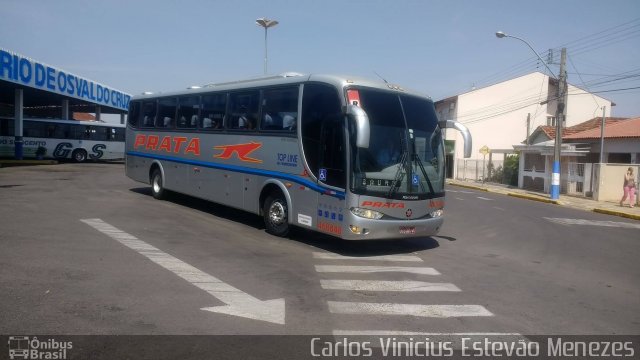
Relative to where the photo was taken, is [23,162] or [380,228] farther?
[23,162]

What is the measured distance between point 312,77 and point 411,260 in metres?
3.83

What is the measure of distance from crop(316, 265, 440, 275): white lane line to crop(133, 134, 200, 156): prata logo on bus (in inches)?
251

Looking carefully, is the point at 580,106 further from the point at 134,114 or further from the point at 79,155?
the point at 134,114

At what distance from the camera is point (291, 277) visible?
725 cm

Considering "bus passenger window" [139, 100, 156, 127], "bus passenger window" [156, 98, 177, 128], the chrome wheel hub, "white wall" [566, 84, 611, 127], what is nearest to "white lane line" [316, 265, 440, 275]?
the chrome wheel hub

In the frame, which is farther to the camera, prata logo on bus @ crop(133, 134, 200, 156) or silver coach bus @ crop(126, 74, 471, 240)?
prata logo on bus @ crop(133, 134, 200, 156)

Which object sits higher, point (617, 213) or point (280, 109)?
point (280, 109)

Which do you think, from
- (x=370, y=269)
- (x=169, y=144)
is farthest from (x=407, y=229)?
(x=169, y=144)

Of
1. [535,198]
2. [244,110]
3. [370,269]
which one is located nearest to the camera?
[370,269]

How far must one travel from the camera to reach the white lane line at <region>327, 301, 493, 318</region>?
584 centimetres

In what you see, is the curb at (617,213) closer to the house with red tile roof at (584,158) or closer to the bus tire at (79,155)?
the house with red tile roof at (584,158)

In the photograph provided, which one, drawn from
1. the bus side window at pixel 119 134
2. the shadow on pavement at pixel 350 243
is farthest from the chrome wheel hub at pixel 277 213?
the bus side window at pixel 119 134

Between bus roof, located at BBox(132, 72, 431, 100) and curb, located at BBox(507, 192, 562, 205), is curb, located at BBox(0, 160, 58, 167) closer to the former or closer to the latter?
bus roof, located at BBox(132, 72, 431, 100)

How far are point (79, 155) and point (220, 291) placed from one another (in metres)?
32.2
